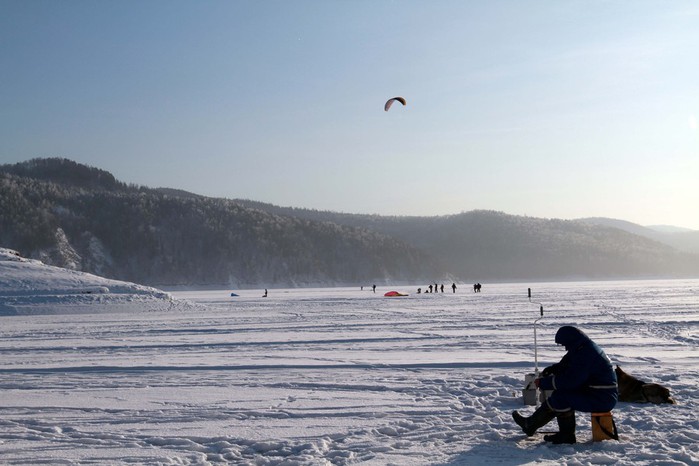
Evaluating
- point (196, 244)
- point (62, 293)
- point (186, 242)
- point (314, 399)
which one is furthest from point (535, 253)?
point (314, 399)

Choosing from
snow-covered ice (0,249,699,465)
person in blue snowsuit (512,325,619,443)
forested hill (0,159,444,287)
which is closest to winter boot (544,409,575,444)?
person in blue snowsuit (512,325,619,443)

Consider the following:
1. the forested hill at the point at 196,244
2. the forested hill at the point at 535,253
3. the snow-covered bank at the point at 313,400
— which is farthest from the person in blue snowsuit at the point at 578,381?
the forested hill at the point at 535,253

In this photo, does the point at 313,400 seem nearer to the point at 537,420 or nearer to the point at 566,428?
the point at 537,420

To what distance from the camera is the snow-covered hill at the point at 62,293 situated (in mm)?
33594

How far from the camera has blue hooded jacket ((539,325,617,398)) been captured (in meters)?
6.20

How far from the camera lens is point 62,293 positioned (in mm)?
36750

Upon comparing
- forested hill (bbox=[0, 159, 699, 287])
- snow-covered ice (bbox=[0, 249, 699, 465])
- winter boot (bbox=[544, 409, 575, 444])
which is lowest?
snow-covered ice (bbox=[0, 249, 699, 465])

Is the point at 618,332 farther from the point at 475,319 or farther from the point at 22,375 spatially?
the point at 22,375

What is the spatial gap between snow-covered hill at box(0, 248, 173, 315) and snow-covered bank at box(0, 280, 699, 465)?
17109 millimetres

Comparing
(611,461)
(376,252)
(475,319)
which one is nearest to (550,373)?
(611,461)

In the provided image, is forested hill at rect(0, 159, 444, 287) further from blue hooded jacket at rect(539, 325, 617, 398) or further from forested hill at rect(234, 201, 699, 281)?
blue hooded jacket at rect(539, 325, 617, 398)

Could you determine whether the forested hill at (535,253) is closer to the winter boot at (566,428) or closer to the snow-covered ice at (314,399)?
the snow-covered ice at (314,399)

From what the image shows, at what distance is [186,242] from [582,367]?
118 meters

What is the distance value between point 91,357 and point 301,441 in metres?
8.35
